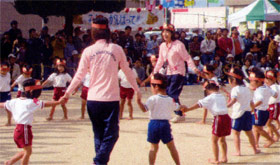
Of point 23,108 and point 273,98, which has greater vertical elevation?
point 23,108

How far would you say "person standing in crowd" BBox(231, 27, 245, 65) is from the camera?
18.1m

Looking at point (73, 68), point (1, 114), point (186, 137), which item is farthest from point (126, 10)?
point (186, 137)

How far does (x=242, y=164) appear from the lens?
627 cm

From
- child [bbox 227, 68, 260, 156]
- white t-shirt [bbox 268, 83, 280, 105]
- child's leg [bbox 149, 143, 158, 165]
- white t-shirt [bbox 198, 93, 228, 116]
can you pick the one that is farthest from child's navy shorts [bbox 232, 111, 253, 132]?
child's leg [bbox 149, 143, 158, 165]

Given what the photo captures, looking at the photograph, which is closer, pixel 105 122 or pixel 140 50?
pixel 105 122

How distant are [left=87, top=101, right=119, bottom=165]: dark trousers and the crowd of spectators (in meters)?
8.00

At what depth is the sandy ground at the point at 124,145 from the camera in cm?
643

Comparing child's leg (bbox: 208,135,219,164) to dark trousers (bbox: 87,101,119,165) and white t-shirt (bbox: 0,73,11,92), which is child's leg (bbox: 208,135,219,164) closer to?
dark trousers (bbox: 87,101,119,165)

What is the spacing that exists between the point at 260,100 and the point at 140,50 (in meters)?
10.8

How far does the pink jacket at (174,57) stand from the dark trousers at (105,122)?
3951 mm

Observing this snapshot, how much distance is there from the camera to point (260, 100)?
23.4 feet

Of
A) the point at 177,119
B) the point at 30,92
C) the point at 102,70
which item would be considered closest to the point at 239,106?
the point at 102,70

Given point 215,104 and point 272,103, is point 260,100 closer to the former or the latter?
point 272,103

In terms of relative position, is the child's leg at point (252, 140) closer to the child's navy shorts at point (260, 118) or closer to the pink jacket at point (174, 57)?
the child's navy shorts at point (260, 118)
